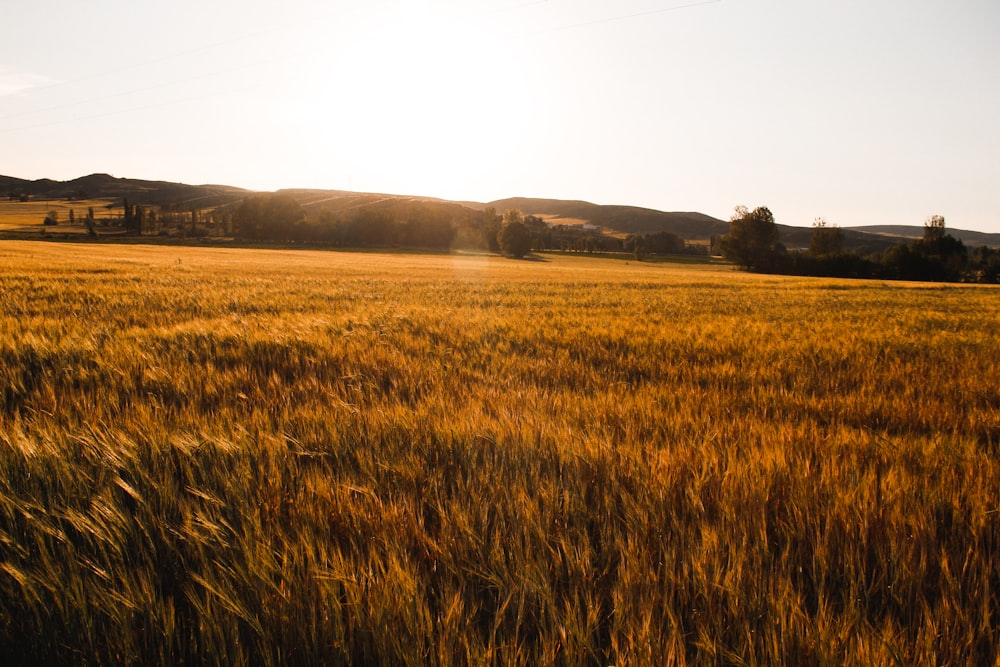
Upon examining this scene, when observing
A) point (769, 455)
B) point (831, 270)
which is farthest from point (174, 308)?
point (831, 270)

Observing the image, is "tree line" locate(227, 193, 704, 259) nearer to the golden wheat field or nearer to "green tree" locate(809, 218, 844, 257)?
"green tree" locate(809, 218, 844, 257)

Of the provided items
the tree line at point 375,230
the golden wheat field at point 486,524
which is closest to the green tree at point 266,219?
the tree line at point 375,230

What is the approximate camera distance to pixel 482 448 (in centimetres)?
203

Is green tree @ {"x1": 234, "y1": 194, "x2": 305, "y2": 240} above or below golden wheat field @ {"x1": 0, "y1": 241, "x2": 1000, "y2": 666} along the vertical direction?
above

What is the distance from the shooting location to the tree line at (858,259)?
7138cm

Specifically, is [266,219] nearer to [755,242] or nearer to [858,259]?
[755,242]

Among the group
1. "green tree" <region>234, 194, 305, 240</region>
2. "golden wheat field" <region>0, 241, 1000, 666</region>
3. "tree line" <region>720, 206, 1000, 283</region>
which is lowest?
"golden wheat field" <region>0, 241, 1000, 666</region>

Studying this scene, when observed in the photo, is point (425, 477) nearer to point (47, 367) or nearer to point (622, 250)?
point (47, 367)

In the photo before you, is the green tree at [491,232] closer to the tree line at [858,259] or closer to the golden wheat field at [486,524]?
the tree line at [858,259]

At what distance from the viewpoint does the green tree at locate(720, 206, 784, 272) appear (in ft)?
253

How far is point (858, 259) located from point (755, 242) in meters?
15.5

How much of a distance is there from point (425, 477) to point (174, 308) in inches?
291

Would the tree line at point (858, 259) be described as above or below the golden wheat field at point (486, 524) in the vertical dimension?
above

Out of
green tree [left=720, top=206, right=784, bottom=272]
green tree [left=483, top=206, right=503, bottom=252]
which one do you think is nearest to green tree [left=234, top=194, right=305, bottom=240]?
green tree [left=483, top=206, right=503, bottom=252]
